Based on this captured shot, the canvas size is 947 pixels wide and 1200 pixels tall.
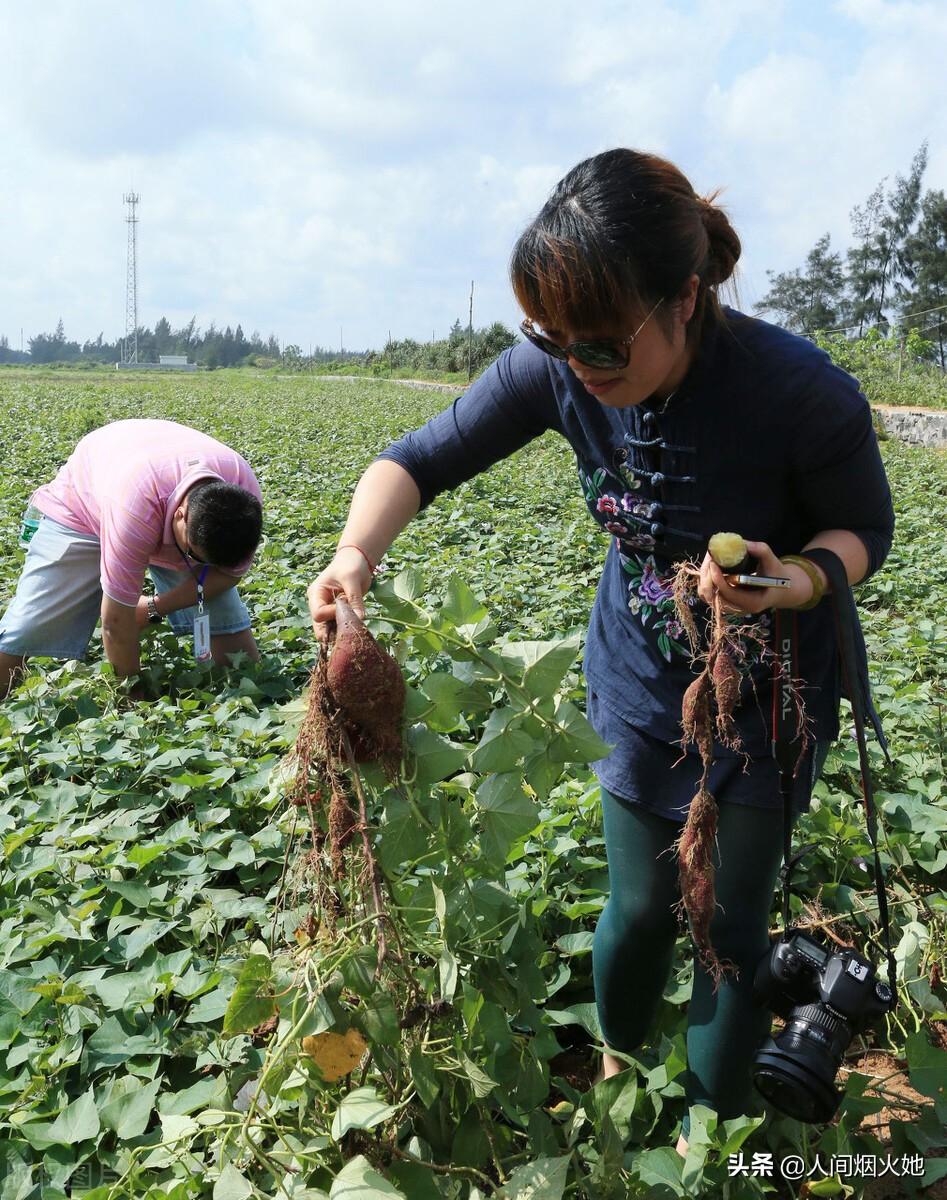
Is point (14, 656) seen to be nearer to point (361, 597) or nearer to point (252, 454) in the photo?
point (361, 597)

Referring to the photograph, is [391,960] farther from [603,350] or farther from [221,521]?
[221,521]

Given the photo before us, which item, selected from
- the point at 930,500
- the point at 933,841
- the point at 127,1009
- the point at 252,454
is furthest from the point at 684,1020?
the point at 252,454

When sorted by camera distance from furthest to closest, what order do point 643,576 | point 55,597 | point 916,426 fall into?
→ point 916,426 < point 55,597 < point 643,576

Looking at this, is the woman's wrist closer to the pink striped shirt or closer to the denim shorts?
the pink striped shirt

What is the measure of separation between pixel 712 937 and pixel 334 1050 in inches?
23.9

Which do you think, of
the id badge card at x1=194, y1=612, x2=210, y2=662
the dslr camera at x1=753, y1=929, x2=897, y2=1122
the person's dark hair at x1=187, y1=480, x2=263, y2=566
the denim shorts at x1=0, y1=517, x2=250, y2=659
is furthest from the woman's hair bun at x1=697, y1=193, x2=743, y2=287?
the denim shorts at x1=0, y1=517, x2=250, y2=659

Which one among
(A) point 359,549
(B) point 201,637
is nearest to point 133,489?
(B) point 201,637

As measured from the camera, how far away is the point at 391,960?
1.41 meters

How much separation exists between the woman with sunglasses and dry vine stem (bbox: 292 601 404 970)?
12 cm

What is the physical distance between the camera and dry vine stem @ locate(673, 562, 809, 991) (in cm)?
137

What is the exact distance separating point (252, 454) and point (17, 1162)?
30.4 feet

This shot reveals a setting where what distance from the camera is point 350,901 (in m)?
1.45

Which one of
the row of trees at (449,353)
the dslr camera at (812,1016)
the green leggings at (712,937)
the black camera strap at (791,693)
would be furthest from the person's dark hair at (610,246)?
the row of trees at (449,353)

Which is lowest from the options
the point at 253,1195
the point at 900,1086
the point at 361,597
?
the point at 900,1086
